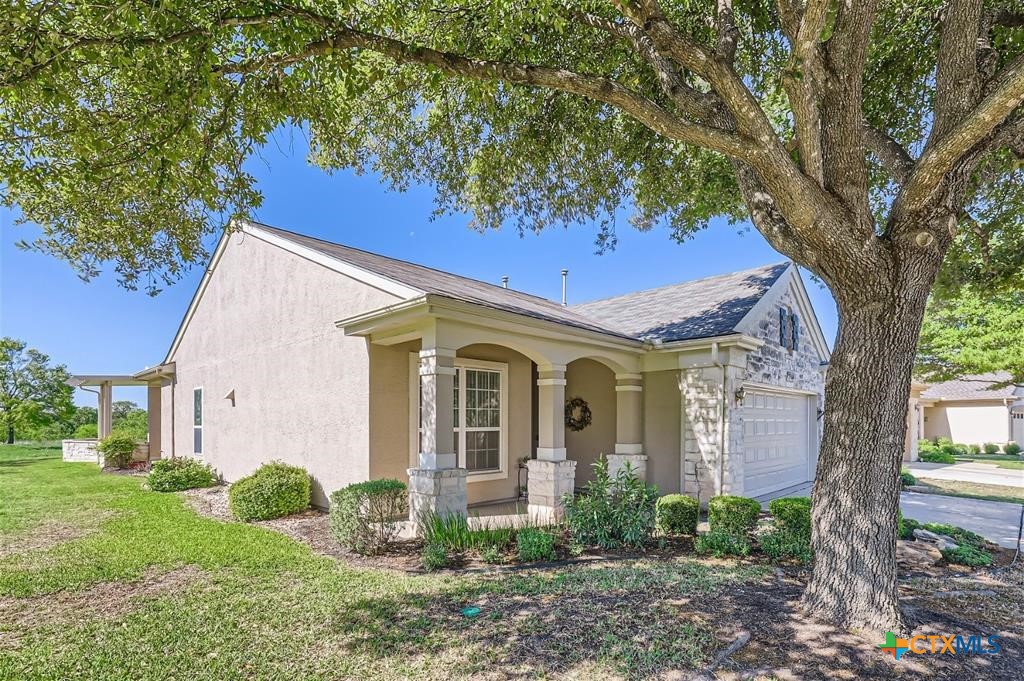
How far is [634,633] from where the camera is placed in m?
4.40

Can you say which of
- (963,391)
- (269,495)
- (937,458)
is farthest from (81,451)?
(963,391)

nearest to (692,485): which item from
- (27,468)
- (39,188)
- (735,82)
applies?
(735,82)

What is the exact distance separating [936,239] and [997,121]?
37.1 inches

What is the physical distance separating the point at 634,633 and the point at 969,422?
3124 cm

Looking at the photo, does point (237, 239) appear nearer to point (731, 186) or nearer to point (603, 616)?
point (731, 186)

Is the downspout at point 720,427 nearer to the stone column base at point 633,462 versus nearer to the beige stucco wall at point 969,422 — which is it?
the stone column base at point 633,462

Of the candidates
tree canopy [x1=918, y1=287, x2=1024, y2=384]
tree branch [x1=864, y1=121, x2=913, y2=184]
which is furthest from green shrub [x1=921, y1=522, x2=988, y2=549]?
tree canopy [x1=918, y1=287, x2=1024, y2=384]

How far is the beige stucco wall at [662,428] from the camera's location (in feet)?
34.3

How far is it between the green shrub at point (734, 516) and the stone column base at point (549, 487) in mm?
2331

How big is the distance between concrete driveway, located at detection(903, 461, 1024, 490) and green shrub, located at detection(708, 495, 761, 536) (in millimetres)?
12650

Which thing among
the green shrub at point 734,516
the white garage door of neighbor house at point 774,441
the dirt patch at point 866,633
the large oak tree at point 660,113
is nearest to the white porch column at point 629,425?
the white garage door of neighbor house at point 774,441

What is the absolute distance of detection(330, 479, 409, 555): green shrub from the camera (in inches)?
283

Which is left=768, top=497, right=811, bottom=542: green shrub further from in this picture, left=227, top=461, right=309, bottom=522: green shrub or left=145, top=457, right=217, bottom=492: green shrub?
left=145, top=457, right=217, bottom=492: green shrub

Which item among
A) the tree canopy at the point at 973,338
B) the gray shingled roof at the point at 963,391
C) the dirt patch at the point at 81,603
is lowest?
the dirt patch at the point at 81,603
